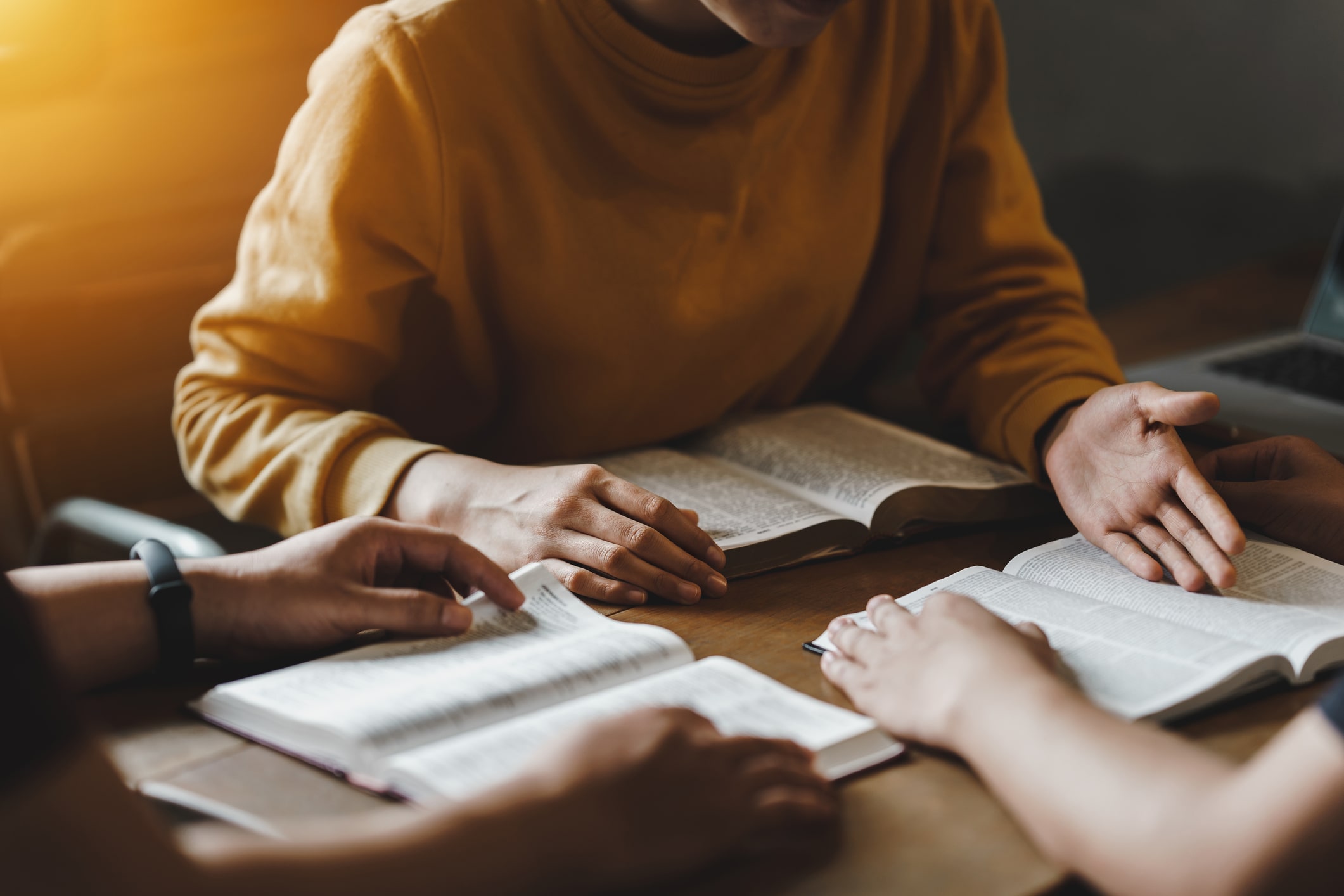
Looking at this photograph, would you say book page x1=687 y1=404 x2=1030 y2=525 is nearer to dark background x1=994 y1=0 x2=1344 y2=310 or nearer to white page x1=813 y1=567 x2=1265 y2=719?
white page x1=813 y1=567 x2=1265 y2=719

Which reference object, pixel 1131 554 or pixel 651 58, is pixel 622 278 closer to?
pixel 651 58

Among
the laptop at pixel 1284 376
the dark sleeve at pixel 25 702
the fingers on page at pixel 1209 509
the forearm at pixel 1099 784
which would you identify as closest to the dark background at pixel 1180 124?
the laptop at pixel 1284 376

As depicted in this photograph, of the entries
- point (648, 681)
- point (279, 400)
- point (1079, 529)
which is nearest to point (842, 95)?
point (1079, 529)

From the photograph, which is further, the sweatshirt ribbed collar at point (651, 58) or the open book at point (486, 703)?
the sweatshirt ribbed collar at point (651, 58)

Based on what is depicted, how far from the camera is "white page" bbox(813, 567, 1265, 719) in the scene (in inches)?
28.2

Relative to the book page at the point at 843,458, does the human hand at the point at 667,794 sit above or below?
above

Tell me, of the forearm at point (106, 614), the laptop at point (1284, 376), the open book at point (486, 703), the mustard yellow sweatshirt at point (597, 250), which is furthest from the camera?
the laptop at point (1284, 376)

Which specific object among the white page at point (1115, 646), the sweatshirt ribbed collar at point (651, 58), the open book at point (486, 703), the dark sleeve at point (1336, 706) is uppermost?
the sweatshirt ribbed collar at point (651, 58)

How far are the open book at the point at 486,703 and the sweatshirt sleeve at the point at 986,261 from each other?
654mm

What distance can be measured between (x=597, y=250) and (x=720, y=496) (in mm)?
301

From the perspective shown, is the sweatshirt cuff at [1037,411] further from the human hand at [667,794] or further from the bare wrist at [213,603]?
the bare wrist at [213,603]

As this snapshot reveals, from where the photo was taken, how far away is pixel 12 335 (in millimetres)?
1791

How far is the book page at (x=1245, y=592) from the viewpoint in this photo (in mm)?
807

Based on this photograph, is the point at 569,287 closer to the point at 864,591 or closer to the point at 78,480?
the point at 864,591
